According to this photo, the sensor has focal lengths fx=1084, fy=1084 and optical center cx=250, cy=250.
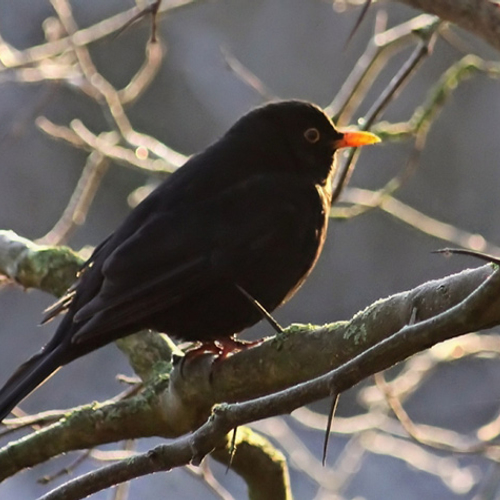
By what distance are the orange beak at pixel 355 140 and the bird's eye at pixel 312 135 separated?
0.08 metres

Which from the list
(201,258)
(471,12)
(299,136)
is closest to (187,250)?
(201,258)

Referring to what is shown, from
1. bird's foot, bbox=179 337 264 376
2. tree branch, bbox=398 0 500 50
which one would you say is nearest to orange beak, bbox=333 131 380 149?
bird's foot, bbox=179 337 264 376

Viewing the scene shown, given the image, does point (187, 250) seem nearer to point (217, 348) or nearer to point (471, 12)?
point (217, 348)

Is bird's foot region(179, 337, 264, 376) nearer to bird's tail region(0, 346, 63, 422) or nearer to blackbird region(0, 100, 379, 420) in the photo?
blackbird region(0, 100, 379, 420)

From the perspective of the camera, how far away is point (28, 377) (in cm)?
365

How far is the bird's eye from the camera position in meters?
4.49

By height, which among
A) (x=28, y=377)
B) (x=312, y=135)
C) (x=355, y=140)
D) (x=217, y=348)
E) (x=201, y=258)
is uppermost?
(x=312, y=135)

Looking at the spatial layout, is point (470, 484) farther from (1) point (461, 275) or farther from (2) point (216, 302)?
(1) point (461, 275)

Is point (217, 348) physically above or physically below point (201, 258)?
below

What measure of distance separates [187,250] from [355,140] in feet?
2.98

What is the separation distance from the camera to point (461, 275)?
2500 mm

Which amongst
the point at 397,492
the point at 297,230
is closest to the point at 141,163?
the point at 297,230

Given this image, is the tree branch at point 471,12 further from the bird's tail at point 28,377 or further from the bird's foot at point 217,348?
the bird's tail at point 28,377

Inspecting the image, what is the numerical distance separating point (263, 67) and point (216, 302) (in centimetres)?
803
